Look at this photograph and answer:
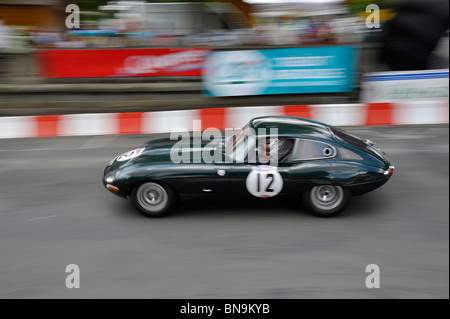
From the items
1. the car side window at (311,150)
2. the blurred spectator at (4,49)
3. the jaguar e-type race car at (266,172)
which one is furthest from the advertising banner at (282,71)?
the car side window at (311,150)

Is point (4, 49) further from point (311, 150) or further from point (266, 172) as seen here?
point (311, 150)

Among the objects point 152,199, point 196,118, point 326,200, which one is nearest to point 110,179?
point 152,199

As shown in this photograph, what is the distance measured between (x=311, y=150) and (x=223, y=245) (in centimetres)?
154

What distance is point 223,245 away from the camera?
5129 millimetres

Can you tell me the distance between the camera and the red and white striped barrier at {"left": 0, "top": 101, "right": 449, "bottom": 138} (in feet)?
33.6

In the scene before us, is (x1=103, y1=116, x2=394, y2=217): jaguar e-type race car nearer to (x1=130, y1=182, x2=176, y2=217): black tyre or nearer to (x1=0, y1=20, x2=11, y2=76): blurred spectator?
(x1=130, y1=182, x2=176, y2=217): black tyre

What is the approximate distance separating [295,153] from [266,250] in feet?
4.06

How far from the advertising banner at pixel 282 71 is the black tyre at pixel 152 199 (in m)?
6.47

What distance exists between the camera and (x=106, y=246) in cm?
521

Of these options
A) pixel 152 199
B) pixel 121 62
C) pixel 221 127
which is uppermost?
pixel 121 62

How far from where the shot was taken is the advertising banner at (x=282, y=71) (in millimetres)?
11648

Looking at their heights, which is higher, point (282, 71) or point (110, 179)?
point (282, 71)

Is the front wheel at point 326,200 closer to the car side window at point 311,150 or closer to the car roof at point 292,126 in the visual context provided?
the car side window at point 311,150
